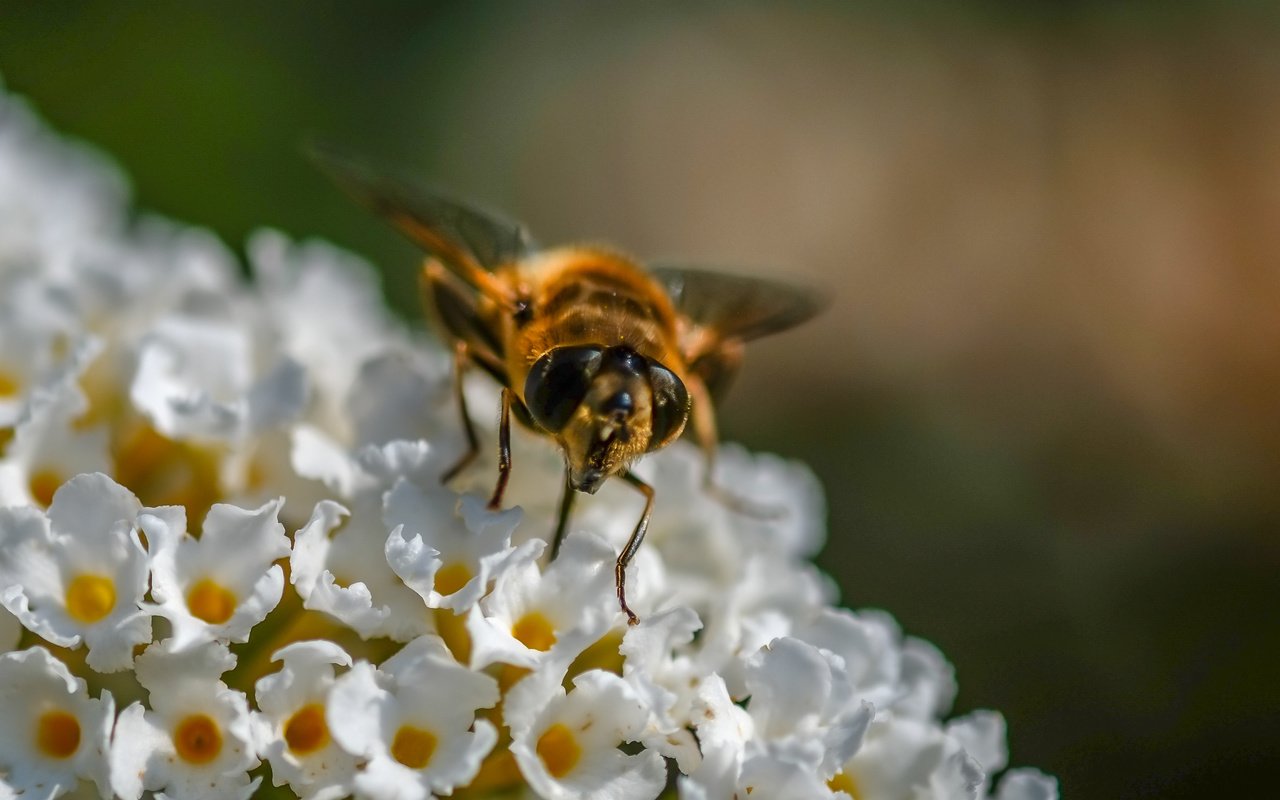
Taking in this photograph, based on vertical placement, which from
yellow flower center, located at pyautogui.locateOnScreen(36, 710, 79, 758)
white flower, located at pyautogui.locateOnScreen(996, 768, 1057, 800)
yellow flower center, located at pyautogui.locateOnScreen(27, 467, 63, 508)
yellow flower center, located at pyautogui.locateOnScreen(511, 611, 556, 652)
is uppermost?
white flower, located at pyautogui.locateOnScreen(996, 768, 1057, 800)

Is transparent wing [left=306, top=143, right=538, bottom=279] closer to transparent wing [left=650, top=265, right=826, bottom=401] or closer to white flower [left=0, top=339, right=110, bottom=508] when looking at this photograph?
transparent wing [left=650, top=265, right=826, bottom=401]

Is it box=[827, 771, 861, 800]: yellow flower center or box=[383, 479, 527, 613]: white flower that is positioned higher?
box=[827, 771, 861, 800]: yellow flower center

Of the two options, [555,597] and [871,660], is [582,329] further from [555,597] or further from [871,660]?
[871,660]

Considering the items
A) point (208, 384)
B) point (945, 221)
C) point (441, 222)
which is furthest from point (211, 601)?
point (945, 221)

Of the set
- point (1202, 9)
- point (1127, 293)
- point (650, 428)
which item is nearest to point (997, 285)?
point (1127, 293)

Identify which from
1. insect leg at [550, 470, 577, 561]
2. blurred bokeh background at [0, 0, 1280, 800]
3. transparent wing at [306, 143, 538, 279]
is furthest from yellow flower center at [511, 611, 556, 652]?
blurred bokeh background at [0, 0, 1280, 800]

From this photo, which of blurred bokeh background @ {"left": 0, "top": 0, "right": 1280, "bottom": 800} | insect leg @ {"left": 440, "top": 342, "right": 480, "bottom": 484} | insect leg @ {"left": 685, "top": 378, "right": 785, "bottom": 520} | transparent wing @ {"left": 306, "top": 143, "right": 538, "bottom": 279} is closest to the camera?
insect leg @ {"left": 440, "top": 342, "right": 480, "bottom": 484}

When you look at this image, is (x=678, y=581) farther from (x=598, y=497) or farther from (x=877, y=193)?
(x=877, y=193)
